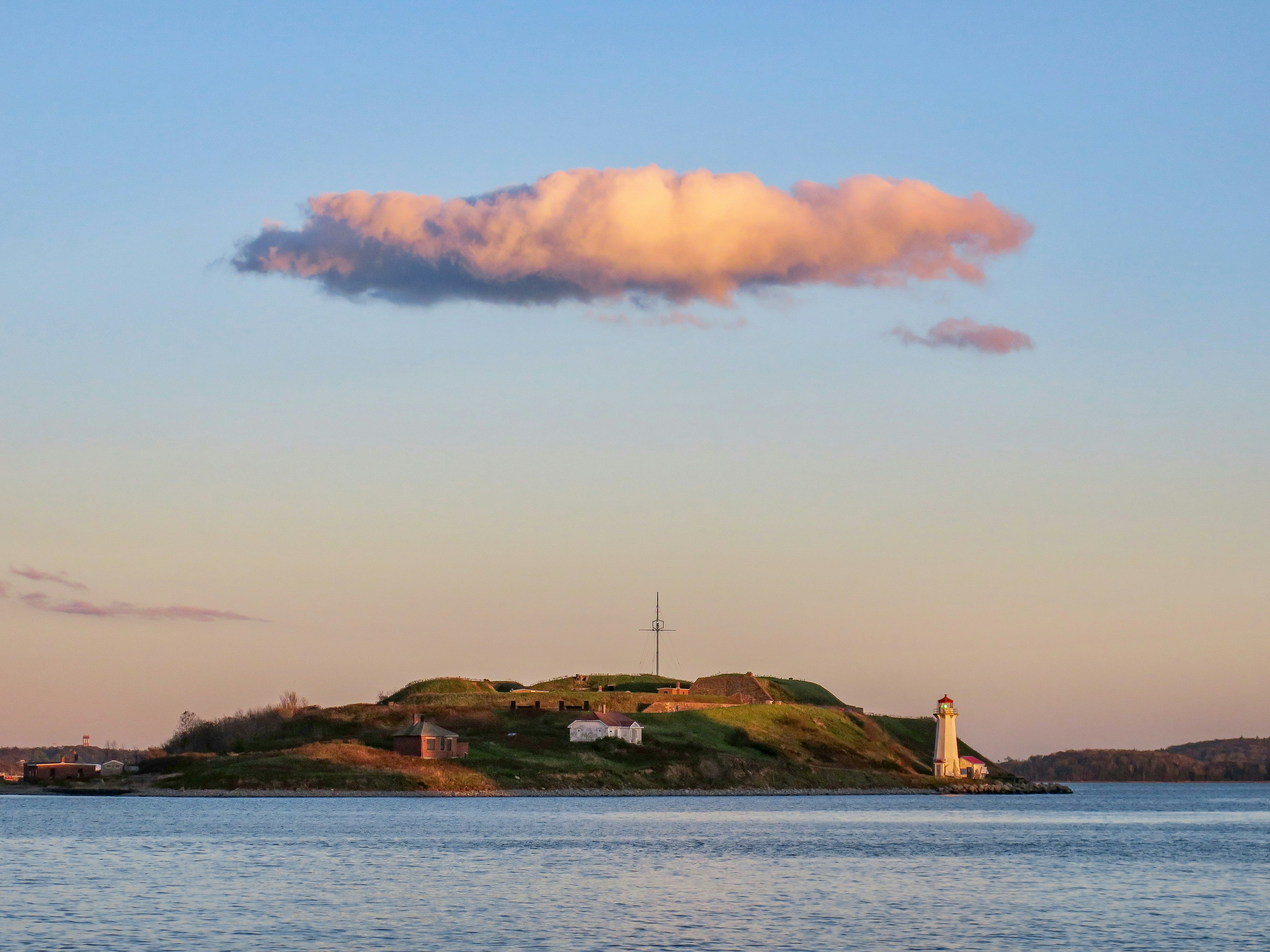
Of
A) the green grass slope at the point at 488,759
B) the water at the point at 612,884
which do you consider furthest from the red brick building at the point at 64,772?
the water at the point at 612,884

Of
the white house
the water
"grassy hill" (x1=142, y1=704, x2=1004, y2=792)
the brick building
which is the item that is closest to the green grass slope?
"grassy hill" (x1=142, y1=704, x2=1004, y2=792)

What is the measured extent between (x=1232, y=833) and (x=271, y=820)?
7689cm

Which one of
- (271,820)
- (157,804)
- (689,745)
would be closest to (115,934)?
(271,820)

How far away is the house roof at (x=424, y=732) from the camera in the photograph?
167125 mm

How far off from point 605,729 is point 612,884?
11659cm

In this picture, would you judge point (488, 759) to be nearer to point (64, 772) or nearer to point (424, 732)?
point (424, 732)

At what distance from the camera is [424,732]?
548 ft

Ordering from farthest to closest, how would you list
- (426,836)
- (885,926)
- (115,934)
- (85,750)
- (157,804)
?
(85,750) < (157,804) < (426,836) < (885,926) < (115,934)

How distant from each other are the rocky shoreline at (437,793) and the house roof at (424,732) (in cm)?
795

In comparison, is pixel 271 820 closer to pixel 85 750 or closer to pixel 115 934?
pixel 115 934

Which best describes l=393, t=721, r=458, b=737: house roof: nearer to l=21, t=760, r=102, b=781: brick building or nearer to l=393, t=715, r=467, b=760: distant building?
l=393, t=715, r=467, b=760: distant building

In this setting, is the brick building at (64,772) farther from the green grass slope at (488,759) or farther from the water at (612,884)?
the water at (612,884)

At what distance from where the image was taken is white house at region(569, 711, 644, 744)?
18025cm

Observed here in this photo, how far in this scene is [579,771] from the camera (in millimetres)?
169625
